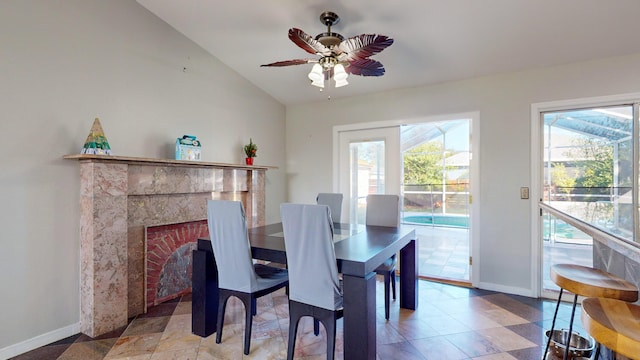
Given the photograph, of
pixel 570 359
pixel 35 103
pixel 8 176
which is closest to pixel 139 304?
pixel 8 176

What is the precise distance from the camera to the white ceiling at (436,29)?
243cm

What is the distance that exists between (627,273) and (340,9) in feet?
8.44

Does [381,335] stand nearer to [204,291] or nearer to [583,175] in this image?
[204,291]

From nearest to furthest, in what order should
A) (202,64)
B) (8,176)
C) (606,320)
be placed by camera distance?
1. (606,320)
2. (8,176)
3. (202,64)

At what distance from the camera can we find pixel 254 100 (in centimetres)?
432

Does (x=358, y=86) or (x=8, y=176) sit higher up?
(x=358, y=86)

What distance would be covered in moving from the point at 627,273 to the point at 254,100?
4.03 meters

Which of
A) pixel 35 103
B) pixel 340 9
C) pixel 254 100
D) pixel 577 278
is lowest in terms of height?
pixel 577 278

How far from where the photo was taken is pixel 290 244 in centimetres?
194

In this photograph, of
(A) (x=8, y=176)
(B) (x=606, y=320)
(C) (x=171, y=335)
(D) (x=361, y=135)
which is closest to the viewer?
(B) (x=606, y=320)

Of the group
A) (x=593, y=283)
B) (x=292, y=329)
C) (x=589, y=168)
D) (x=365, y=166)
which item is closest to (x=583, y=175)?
(x=589, y=168)

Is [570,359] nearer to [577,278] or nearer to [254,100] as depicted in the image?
[577,278]

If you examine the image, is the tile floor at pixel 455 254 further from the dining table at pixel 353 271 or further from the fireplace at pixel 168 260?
the fireplace at pixel 168 260

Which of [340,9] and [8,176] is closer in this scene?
[8,176]
